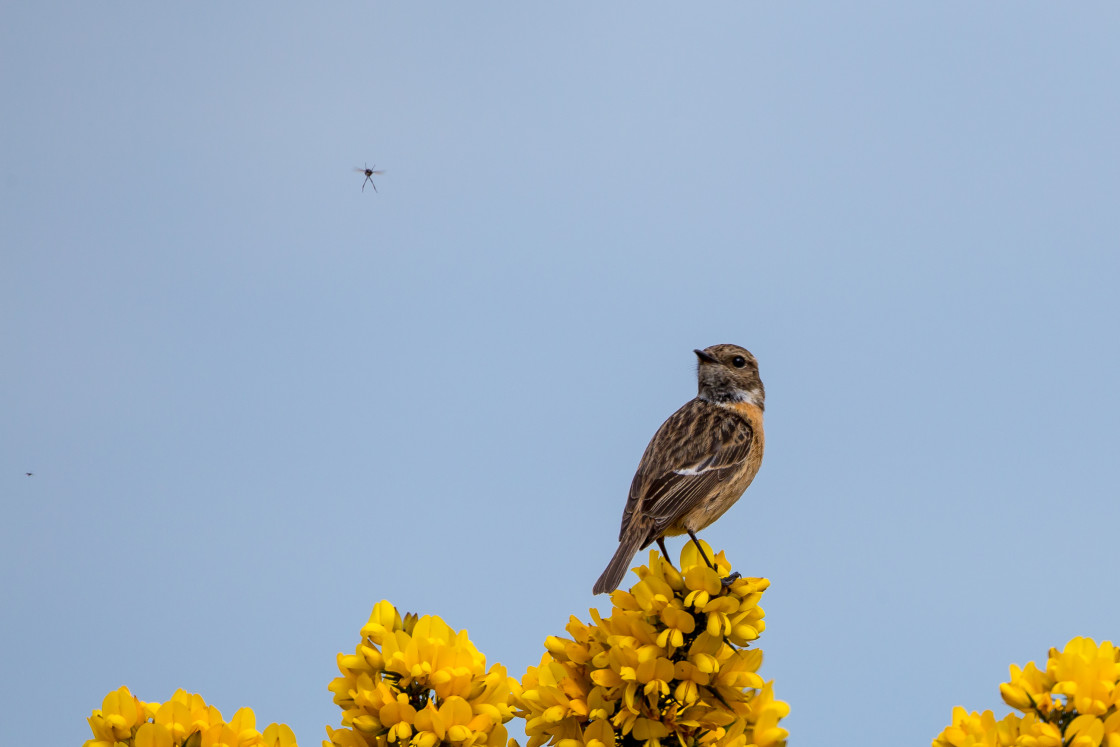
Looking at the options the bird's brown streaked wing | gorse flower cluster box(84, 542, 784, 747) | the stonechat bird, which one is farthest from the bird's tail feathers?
gorse flower cluster box(84, 542, 784, 747)

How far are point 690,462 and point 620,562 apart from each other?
1.50 m

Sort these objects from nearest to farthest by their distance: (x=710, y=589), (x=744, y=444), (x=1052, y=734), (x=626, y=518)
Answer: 1. (x=1052, y=734)
2. (x=710, y=589)
3. (x=626, y=518)
4. (x=744, y=444)

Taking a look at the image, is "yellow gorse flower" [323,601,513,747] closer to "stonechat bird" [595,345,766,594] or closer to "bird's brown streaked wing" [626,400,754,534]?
"stonechat bird" [595,345,766,594]

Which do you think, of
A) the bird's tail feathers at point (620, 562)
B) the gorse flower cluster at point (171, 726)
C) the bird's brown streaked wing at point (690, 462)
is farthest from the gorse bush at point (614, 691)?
the bird's brown streaked wing at point (690, 462)

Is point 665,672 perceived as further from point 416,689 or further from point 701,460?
point 701,460

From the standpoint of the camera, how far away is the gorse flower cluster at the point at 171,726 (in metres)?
6.28

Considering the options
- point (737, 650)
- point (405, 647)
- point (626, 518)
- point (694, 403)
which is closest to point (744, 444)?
point (694, 403)

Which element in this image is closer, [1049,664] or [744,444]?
[1049,664]

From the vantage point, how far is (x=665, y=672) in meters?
6.17

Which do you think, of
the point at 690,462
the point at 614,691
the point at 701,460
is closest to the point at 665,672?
the point at 614,691

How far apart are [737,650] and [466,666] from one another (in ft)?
4.93

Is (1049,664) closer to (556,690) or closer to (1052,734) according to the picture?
(1052,734)

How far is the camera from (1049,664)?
6.11 m

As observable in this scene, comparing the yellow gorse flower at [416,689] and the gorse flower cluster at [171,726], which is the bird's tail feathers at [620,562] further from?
the gorse flower cluster at [171,726]
